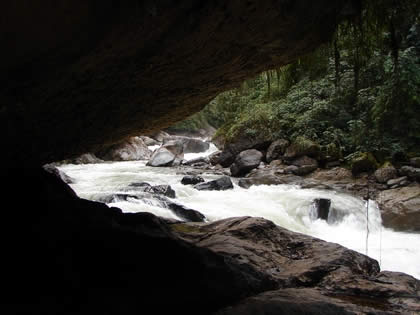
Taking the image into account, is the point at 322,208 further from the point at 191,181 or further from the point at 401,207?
the point at 191,181

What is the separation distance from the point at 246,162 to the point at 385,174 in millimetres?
4766

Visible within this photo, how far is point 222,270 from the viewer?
308 cm

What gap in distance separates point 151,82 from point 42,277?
1.58 metres

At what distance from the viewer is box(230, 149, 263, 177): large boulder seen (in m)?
13.4

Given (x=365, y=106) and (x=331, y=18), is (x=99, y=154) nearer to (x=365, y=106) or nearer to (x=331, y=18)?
(x=365, y=106)

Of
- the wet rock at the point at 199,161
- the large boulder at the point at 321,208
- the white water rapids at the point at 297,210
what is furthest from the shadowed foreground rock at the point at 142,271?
the wet rock at the point at 199,161

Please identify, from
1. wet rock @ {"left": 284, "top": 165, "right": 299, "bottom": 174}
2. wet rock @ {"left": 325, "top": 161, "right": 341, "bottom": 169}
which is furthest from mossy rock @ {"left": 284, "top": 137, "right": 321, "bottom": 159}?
wet rock @ {"left": 284, "top": 165, "right": 299, "bottom": 174}

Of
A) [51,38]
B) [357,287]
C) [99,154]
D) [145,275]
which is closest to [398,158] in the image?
[357,287]

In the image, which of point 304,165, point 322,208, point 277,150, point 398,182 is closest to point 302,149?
point 304,165

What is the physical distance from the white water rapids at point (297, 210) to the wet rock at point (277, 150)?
A: 314 centimetres

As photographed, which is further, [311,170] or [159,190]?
[311,170]

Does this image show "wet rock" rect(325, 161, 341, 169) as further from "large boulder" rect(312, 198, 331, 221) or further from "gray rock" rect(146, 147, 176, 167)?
"gray rock" rect(146, 147, 176, 167)

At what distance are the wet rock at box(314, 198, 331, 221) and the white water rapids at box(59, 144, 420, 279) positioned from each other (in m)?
0.15

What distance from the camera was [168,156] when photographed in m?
16.6
